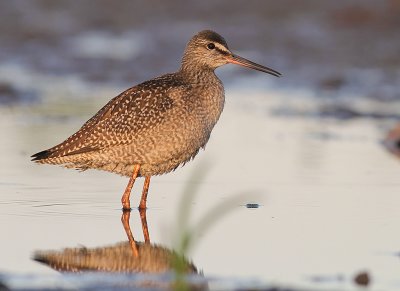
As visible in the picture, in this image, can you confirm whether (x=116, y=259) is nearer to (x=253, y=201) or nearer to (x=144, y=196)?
(x=144, y=196)

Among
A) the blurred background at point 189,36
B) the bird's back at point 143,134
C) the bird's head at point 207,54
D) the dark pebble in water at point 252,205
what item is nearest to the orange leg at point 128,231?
the bird's back at point 143,134

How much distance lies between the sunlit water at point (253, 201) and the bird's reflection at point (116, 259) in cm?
12

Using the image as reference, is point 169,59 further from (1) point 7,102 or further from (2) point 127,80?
(1) point 7,102

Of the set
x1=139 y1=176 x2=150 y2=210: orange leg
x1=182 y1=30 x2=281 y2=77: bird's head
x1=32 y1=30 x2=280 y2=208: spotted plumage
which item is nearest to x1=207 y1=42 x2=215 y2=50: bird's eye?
x1=182 y1=30 x2=281 y2=77: bird's head

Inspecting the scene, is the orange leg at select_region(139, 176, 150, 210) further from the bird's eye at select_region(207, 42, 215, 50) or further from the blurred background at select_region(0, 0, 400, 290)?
the bird's eye at select_region(207, 42, 215, 50)

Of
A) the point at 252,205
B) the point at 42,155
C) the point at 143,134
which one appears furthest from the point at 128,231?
the point at 42,155

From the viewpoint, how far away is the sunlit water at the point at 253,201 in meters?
8.51

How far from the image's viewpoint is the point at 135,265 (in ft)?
27.9

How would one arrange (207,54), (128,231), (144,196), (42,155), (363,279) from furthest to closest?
(207,54)
(42,155)
(144,196)
(128,231)
(363,279)

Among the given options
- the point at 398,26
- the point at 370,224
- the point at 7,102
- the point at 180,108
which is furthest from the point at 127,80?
the point at 370,224

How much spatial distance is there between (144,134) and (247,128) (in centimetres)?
431

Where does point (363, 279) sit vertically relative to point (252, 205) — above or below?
below

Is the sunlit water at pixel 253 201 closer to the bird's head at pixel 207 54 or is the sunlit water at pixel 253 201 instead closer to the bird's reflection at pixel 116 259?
the bird's reflection at pixel 116 259

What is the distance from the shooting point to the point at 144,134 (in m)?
10.8
